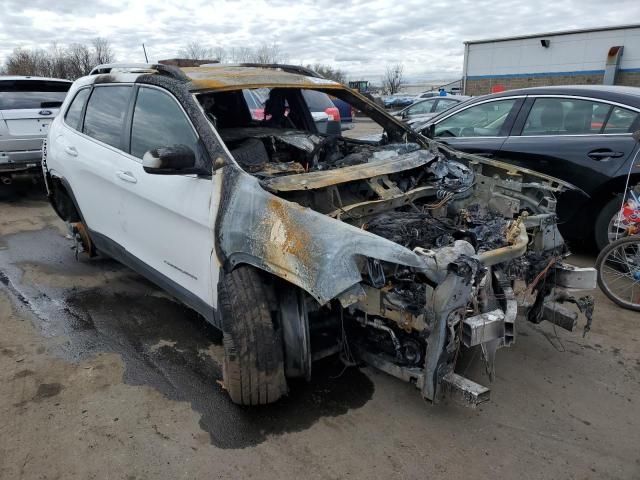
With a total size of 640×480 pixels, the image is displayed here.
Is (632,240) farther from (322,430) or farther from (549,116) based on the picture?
(322,430)

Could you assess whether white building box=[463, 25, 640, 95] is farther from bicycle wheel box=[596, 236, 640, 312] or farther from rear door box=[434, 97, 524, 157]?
bicycle wheel box=[596, 236, 640, 312]

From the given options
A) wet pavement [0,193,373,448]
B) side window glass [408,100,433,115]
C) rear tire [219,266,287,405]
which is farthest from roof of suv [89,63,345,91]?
side window glass [408,100,433,115]

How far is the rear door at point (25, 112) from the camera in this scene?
7.40m

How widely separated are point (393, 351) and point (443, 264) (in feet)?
2.45

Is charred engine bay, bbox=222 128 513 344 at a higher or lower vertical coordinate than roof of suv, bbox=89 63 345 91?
lower

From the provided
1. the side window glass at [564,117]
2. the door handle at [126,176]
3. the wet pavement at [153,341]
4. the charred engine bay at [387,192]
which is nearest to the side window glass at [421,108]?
the side window glass at [564,117]

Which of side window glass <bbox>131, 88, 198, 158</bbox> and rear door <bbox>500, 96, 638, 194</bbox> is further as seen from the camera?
rear door <bbox>500, 96, 638, 194</bbox>

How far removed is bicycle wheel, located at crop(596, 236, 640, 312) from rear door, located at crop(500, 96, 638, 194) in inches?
29.8

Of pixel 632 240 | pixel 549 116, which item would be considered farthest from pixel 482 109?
pixel 632 240

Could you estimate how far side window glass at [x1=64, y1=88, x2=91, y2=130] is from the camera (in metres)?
4.42

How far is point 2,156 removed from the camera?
7.36m

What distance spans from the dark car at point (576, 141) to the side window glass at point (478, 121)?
12 millimetres

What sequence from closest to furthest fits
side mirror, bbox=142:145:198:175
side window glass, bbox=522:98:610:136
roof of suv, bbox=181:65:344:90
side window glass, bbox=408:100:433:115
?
side mirror, bbox=142:145:198:175
roof of suv, bbox=181:65:344:90
side window glass, bbox=522:98:610:136
side window glass, bbox=408:100:433:115

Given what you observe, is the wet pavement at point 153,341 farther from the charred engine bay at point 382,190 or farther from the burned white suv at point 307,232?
the charred engine bay at point 382,190
